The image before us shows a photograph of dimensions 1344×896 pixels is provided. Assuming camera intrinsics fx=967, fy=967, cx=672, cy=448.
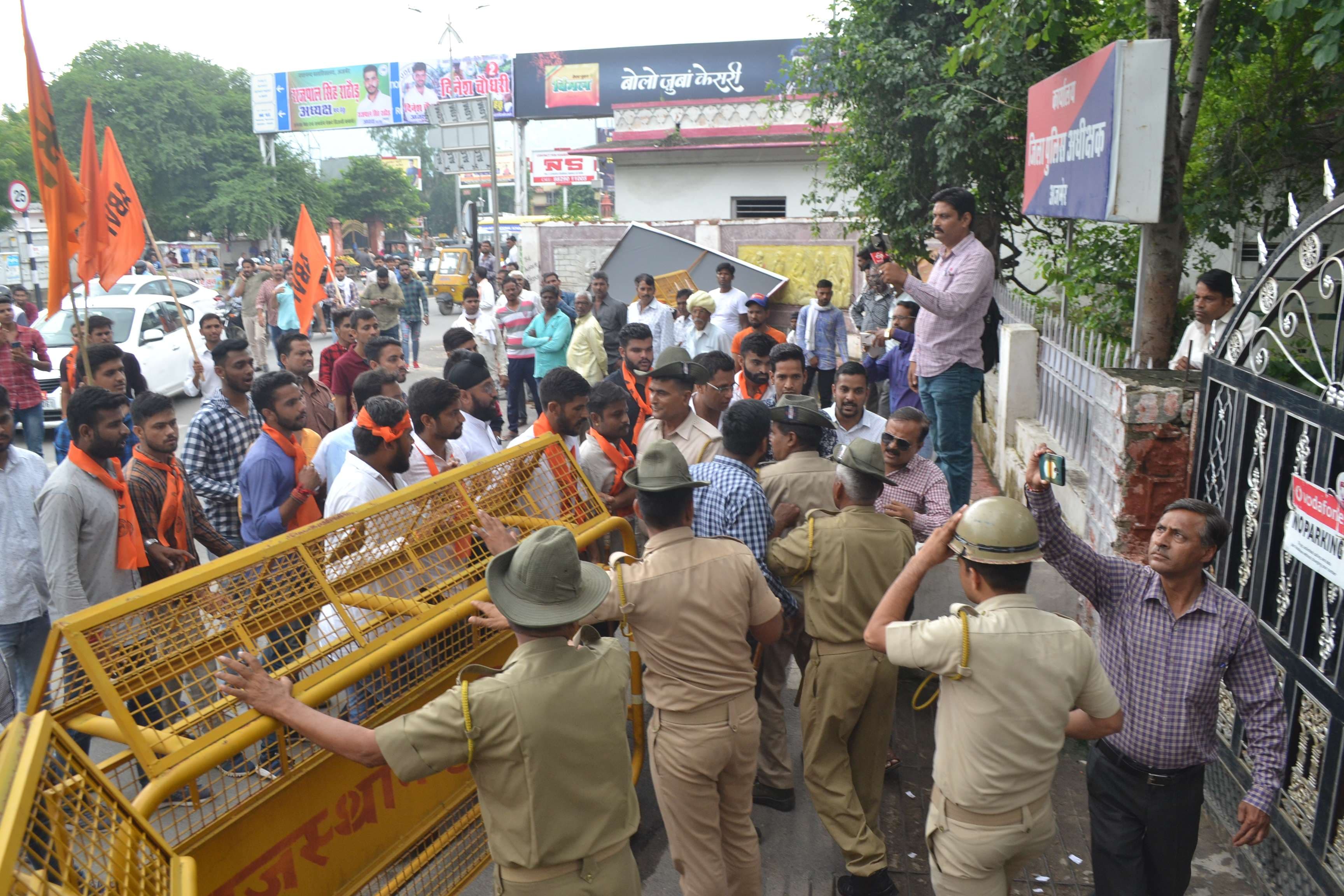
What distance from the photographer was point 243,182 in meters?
43.0

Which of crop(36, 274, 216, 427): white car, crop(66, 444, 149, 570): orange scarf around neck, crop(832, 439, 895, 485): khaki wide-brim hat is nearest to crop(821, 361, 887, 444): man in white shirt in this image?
crop(832, 439, 895, 485): khaki wide-brim hat

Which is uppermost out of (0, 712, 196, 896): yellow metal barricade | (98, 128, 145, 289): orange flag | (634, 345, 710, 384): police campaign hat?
(98, 128, 145, 289): orange flag

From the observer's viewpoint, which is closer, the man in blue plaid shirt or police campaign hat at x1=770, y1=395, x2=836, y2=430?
the man in blue plaid shirt

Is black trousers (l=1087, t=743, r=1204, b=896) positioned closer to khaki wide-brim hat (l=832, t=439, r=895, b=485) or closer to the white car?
khaki wide-brim hat (l=832, t=439, r=895, b=485)

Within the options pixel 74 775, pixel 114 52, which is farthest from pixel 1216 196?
pixel 114 52

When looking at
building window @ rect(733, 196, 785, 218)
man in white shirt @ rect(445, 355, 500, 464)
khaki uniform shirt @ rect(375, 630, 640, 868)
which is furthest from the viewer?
building window @ rect(733, 196, 785, 218)

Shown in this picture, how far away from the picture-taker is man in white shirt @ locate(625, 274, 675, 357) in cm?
1130

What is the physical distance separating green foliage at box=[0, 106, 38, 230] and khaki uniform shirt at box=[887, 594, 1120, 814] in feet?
121

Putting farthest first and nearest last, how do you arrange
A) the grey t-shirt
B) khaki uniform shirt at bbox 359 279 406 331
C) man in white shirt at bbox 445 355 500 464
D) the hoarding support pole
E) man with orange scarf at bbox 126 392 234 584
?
1. the hoarding support pole
2. khaki uniform shirt at bbox 359 279 406 331
3. man in white shirt at bbox 445 355 500 464
4. man with orange scarf at bbox 126 392 234 584
5. the grey t-shirt

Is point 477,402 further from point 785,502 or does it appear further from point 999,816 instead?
point 999,816

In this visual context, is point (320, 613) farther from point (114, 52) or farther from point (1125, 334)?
point (114, 52)

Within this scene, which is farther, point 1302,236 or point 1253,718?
point 1302,236

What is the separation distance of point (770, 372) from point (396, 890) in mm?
4584

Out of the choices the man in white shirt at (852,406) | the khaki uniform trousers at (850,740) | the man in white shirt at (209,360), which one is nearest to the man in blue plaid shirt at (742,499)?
the khaki uniform trousers at (850,740)
